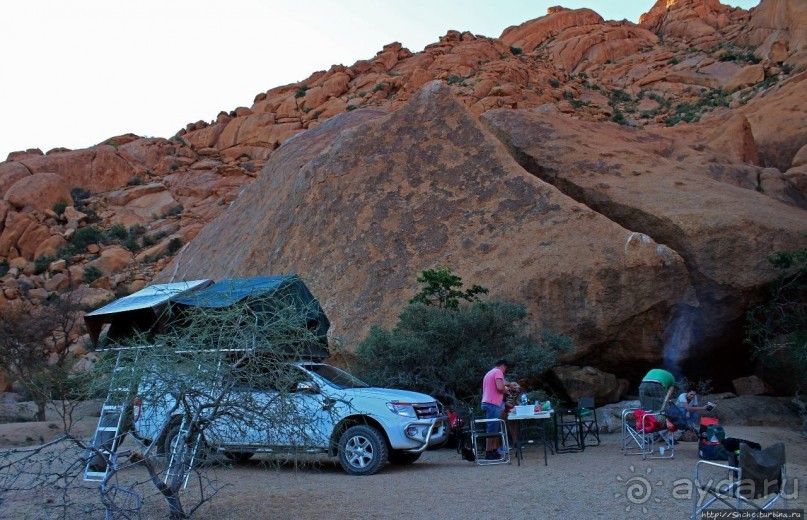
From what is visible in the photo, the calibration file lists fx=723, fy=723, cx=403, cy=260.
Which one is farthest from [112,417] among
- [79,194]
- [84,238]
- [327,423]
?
[79,194]

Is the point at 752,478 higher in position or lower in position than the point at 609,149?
lower

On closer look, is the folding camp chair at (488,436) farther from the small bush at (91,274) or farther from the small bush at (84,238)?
the small bush at (84,238)

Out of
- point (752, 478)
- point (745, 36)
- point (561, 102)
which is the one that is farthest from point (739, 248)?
point (745, 36)

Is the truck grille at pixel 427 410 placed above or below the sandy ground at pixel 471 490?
above

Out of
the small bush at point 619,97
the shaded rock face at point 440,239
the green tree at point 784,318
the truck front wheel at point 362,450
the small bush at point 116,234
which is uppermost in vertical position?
the small bush at point 619,97

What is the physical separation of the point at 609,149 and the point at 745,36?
140 feet

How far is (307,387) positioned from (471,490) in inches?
84.0

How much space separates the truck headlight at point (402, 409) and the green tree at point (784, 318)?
7499 mm

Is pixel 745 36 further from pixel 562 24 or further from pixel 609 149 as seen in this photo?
pixel 609 149

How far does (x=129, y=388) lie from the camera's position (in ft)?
20.5

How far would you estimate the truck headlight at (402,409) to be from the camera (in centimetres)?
933

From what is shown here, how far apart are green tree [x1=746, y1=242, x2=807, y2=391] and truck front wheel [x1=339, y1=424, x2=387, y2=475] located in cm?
803

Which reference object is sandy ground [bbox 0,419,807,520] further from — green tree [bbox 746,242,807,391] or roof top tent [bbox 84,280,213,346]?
green tree [bbox 746,242,807,391]

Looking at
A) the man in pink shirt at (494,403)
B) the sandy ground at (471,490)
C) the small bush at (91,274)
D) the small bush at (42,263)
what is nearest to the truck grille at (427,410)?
the sandy ground at (471,490)
